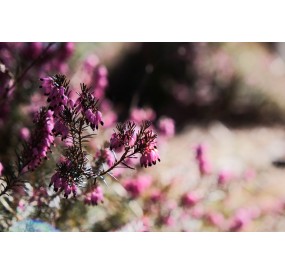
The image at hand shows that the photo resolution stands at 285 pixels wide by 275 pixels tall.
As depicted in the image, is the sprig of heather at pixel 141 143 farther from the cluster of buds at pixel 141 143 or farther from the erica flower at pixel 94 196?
the erica flower at pixel 94 196

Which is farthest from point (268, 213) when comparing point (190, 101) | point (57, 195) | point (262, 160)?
point (57, 195)

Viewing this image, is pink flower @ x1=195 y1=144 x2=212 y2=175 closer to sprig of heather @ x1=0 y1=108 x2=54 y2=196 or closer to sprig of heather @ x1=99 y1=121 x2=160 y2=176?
sprig of heather @ x1=99 y1=121 x2=160 y2=176

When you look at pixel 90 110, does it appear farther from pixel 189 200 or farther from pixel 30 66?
pixel 189 200

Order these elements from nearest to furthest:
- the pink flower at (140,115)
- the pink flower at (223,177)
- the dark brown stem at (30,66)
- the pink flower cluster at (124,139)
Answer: the pink flower cluster at (124,139), the dark brown stem at (30,66), the pink flower at (223,177), the pink flower at (140,115)

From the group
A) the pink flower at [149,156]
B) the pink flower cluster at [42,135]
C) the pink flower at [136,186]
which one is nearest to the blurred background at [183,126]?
the pink flower at [136,186]

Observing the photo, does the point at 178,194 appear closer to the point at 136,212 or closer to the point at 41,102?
the point at 136,212

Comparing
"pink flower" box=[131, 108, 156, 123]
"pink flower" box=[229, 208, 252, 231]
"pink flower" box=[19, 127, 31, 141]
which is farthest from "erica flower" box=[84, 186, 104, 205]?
"pink flower" box=[229, 208, 252, 231]

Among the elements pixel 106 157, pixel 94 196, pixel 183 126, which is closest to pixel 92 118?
pixel 106 157

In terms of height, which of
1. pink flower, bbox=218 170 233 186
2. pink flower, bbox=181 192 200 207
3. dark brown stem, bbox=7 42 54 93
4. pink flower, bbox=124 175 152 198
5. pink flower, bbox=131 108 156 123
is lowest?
pink flower, bbox=181 192 200 207
